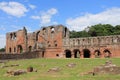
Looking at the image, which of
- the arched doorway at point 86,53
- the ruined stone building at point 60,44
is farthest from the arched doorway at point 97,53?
the arched doorway at point 86,53

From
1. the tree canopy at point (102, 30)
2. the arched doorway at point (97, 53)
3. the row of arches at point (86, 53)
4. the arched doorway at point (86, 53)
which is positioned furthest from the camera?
the tree canopy at point (102, 30)

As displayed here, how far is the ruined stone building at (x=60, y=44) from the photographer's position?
48.7 meters

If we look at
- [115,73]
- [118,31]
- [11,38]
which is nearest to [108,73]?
[115,73]

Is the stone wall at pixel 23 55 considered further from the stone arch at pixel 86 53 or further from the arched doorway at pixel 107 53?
the arched doorway at pixel 107 53

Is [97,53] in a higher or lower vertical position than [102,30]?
lower

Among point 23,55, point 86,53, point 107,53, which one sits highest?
point 86,53

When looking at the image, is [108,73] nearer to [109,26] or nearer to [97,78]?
[97,78]

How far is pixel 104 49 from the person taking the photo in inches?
1923

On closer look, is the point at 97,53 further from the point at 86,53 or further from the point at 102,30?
the point at 102,30

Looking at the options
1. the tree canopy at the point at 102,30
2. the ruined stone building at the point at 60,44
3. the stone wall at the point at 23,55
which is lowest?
the stone wall at the point at 23,55

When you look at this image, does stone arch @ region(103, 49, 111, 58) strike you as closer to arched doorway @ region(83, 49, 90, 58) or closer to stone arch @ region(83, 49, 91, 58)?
stone arch @ region(83, 49, 91, 58)

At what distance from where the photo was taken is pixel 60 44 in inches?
2144

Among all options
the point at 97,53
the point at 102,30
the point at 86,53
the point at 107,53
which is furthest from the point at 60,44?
the point at 102,30

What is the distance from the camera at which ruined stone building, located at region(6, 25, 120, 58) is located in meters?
48.7
